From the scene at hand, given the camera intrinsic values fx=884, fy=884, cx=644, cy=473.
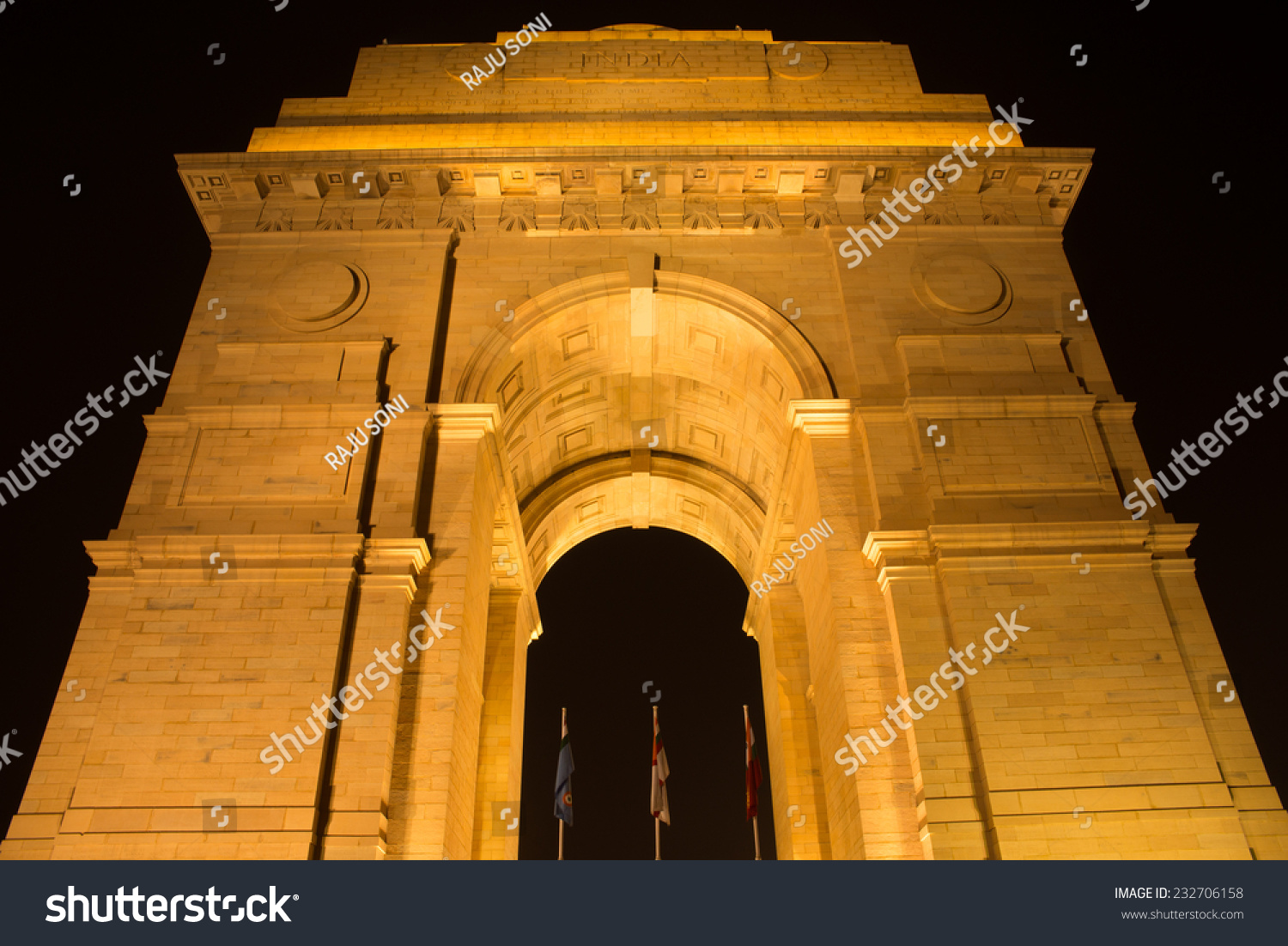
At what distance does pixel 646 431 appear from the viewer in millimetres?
24031

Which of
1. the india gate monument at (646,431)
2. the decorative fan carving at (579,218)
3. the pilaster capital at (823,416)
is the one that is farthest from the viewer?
the decorative fan carving at (579,218)

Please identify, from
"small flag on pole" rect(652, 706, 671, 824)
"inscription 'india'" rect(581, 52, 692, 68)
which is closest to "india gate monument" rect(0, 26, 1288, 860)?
"inscription 'india'" rect(581, 52, 692, 68)

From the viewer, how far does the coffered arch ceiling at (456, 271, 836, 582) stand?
1791cm

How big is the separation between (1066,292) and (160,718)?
17698 mm

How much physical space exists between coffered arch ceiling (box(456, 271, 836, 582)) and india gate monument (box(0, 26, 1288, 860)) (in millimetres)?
129

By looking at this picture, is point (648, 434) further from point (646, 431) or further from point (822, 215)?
point (822, 215)

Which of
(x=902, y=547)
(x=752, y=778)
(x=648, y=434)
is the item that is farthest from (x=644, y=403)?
(x=902, y=547)

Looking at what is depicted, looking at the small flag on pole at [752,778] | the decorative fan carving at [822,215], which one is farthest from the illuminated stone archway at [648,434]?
the decorative fan carving at [822,215]

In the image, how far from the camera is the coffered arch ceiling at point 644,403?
58.7 feet

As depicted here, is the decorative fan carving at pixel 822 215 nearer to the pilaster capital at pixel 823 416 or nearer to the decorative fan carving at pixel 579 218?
the decorative fan carving at pixel 579 218

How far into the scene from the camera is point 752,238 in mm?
18844

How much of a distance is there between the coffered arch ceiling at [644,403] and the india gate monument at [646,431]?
13 centimetres

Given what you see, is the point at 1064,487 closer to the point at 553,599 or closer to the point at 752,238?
the point at 752,238

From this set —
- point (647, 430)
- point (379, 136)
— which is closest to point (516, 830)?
point (647, 430)
